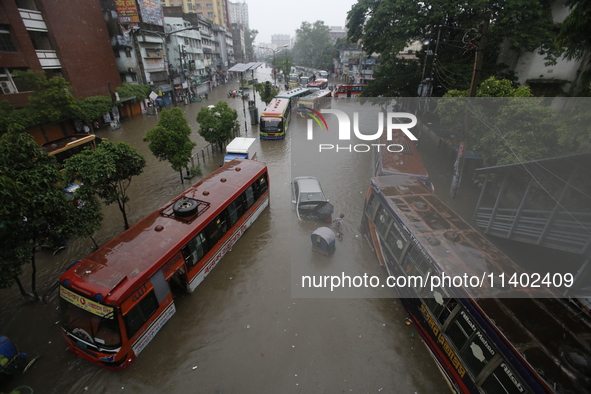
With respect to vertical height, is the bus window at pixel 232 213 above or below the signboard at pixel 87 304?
below

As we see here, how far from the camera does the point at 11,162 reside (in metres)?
7.38

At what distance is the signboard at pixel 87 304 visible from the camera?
6.35 metres

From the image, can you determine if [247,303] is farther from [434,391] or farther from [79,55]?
[79,55]

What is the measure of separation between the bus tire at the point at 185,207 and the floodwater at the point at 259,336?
2.73 metres

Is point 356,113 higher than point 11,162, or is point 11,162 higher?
point 11,162

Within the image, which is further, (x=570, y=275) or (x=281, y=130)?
(x=281, y=130)

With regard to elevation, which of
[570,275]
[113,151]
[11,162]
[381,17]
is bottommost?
[570,275]

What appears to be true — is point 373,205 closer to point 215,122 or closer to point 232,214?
point 232,214

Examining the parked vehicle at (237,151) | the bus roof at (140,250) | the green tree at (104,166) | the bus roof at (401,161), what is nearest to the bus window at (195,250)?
the bus roof at (140,250)

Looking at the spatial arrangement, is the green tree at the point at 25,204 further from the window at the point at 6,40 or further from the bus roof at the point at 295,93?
the bus roof at the point at 295,93

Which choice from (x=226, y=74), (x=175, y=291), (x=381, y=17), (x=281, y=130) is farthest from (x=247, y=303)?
(x=226, y=74)

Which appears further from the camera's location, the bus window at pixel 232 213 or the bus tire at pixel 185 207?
the bus window at pixel 232 213

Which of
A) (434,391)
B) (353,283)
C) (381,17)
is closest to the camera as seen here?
(434,391)

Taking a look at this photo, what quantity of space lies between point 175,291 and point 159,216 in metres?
2.61
